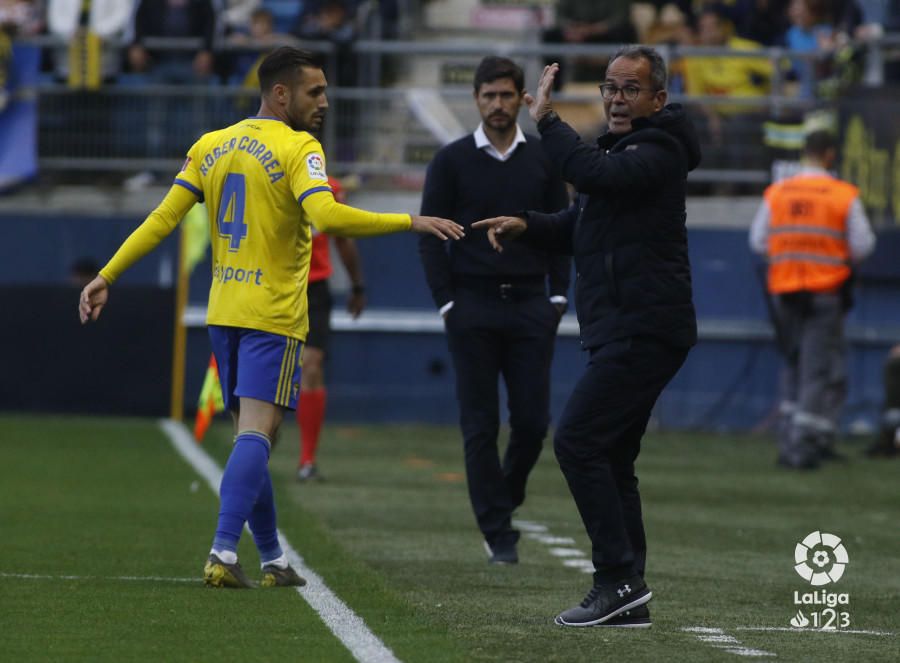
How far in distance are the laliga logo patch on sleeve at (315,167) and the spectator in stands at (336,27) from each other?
37.1 ft

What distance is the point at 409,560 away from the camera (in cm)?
858

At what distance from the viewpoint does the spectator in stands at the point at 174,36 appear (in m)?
18.4

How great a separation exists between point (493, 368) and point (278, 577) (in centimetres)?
175

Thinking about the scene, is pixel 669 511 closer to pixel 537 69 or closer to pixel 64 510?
pixel 64 510

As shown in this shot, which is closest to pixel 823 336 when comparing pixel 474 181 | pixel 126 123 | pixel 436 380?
pixel 436 380

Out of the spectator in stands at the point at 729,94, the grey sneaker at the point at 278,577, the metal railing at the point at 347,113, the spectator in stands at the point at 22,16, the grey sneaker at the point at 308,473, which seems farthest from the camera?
the spectator in stands at the point at 22,16

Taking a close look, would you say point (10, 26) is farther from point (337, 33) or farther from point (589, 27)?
point (589, 27)

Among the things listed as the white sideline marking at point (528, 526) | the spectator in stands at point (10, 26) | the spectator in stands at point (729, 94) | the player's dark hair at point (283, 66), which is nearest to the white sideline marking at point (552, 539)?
the white sideline marking at point (528, 526)

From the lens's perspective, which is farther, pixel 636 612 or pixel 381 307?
pixel 381 307

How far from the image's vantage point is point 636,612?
667 cm

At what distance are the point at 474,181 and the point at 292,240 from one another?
5.65 ft

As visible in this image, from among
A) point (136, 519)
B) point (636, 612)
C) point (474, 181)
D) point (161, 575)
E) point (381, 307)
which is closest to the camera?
point (636, 612)

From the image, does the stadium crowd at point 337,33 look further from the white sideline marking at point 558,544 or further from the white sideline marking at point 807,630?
the white sideline marking at point 807,630

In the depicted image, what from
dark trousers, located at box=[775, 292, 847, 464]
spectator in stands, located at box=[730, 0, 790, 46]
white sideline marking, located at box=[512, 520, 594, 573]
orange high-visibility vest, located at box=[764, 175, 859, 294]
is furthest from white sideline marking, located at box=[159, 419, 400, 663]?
spectator in stands, located at box=[730, 0, 790, 46]
